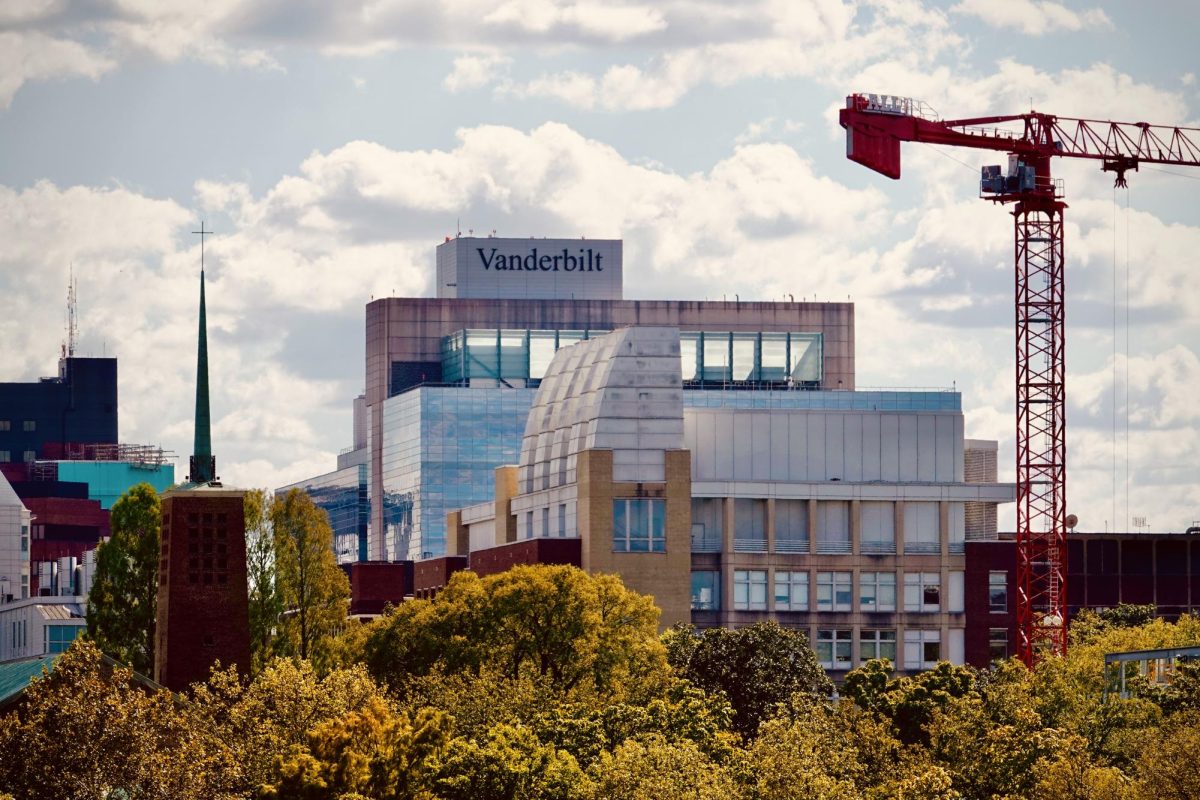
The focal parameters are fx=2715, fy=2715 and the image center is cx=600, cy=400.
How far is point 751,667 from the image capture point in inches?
5325

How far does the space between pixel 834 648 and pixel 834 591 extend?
140 inches

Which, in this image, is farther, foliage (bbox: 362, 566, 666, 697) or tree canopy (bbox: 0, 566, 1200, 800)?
foliage (bbox: 362, 566, 666, 697)

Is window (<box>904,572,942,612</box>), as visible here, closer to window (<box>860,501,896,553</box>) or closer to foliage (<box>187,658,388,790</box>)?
window (<box>860,501,896,553</box>)

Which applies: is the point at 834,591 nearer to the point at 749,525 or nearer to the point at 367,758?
the point at 749,525

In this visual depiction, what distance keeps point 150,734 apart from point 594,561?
8224cm

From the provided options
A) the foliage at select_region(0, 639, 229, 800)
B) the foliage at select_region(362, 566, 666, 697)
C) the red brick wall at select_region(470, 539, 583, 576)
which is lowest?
the foliage at select_region(0, 639, 229, 800)

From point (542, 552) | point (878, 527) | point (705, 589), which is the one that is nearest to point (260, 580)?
point (542, 552)

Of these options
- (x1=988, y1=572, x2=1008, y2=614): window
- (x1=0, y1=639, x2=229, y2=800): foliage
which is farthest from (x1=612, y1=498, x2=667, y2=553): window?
(x1=0, y1=639, x2=229, y2=800): foliage

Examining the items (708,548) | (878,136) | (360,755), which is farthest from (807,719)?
(878,136)

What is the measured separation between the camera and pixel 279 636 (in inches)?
5359

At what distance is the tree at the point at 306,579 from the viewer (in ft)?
454

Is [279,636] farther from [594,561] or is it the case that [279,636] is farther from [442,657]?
[594,561]

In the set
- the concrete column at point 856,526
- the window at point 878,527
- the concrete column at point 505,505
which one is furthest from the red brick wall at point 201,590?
the concrete column at point 505,505

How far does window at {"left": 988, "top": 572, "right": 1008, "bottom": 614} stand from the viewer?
570 feet
